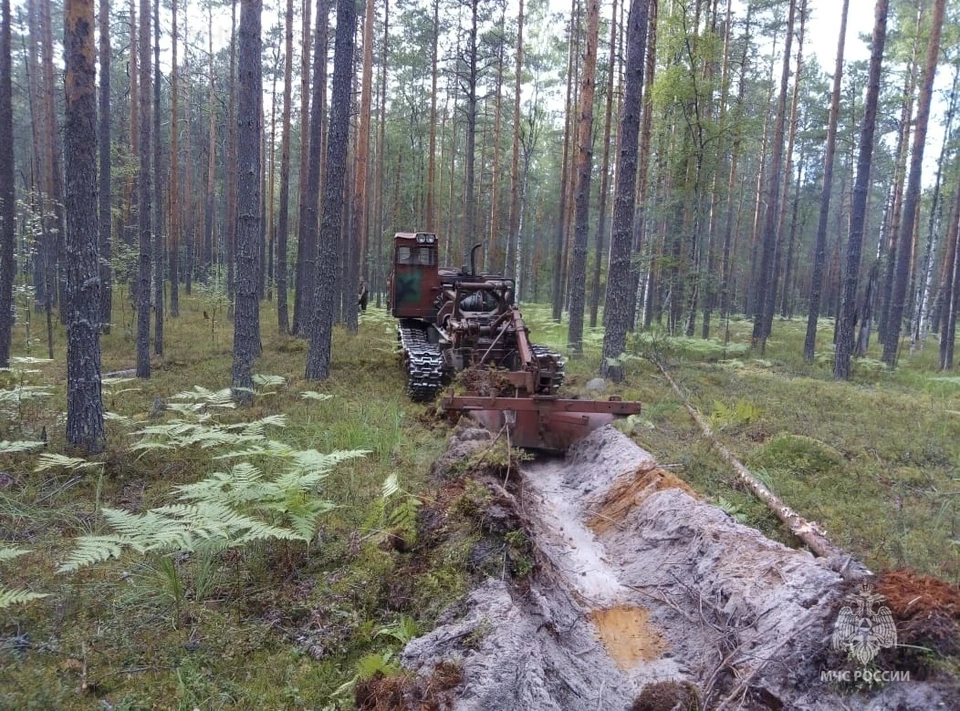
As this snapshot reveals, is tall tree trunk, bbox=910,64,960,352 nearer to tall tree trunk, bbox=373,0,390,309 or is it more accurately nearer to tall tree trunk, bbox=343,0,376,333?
tall tree trunk, bbox=343,0,376,333

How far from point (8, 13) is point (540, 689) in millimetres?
15338

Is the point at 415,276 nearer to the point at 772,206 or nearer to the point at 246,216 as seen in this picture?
the point at 246,216

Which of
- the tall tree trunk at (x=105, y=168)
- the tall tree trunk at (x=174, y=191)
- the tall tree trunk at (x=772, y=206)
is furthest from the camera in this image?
the tall tree trunk at (x=174, y=191)

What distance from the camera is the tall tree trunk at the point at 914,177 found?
1473cm

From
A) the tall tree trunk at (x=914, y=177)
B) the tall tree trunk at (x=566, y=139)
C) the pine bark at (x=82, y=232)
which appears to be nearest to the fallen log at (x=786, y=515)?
the pine bark at (x=82, y=232)

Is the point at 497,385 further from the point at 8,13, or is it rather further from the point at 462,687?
the point at 8,13

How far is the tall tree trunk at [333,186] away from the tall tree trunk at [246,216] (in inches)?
56.5

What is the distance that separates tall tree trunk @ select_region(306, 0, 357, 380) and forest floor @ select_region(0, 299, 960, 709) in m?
0.65

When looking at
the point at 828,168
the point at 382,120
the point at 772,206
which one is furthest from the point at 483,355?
the point at 382,120

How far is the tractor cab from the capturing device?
12195 millimetres

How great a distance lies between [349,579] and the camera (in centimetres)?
353

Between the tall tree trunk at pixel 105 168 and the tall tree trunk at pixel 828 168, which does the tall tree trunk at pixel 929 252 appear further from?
the tall tree trunk at pixel 105 168

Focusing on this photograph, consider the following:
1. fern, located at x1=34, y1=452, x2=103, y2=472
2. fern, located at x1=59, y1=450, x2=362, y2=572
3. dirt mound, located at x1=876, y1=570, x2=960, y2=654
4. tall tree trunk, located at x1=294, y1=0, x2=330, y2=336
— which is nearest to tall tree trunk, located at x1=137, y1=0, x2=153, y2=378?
tall tree trunk, located at x1=294, y1=0, x2=330, y2=336

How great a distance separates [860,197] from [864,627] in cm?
→ 1430
